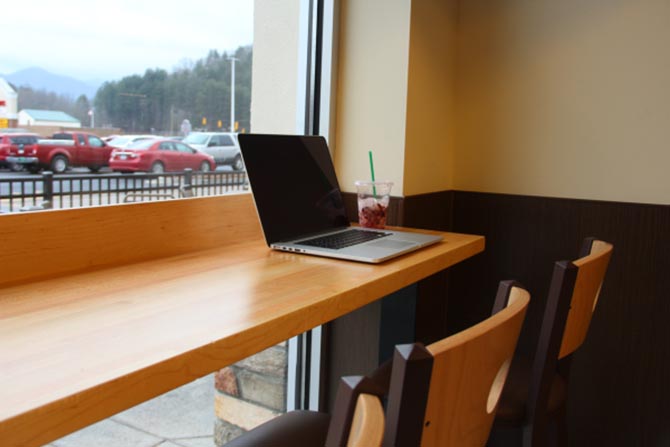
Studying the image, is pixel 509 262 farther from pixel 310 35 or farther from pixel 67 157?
pixel 67 157

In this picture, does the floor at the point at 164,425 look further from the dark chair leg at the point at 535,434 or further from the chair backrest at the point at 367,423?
the chair backrest at the point at 367,423

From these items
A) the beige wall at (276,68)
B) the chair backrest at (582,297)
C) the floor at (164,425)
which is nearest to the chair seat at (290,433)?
the floor at (164,425)

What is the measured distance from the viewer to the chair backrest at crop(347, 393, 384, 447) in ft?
1.89

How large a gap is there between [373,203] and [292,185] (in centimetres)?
27

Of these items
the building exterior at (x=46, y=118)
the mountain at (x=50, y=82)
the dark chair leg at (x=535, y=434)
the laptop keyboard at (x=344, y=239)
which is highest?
the mountain at (x=50, y=82)

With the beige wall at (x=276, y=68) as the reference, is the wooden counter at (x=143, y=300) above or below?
below

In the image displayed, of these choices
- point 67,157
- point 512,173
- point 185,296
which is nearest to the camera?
point 185,296

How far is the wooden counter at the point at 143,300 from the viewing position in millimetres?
742

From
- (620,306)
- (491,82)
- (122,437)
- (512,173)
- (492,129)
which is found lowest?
(122,437)

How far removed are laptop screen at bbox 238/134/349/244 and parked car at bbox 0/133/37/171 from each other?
491 mm

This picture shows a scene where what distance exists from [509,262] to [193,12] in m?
1.36

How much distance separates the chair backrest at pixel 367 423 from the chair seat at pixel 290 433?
570mm

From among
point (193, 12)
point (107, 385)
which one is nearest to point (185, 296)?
point (107, 385)

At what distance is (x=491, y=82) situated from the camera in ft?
7.45
